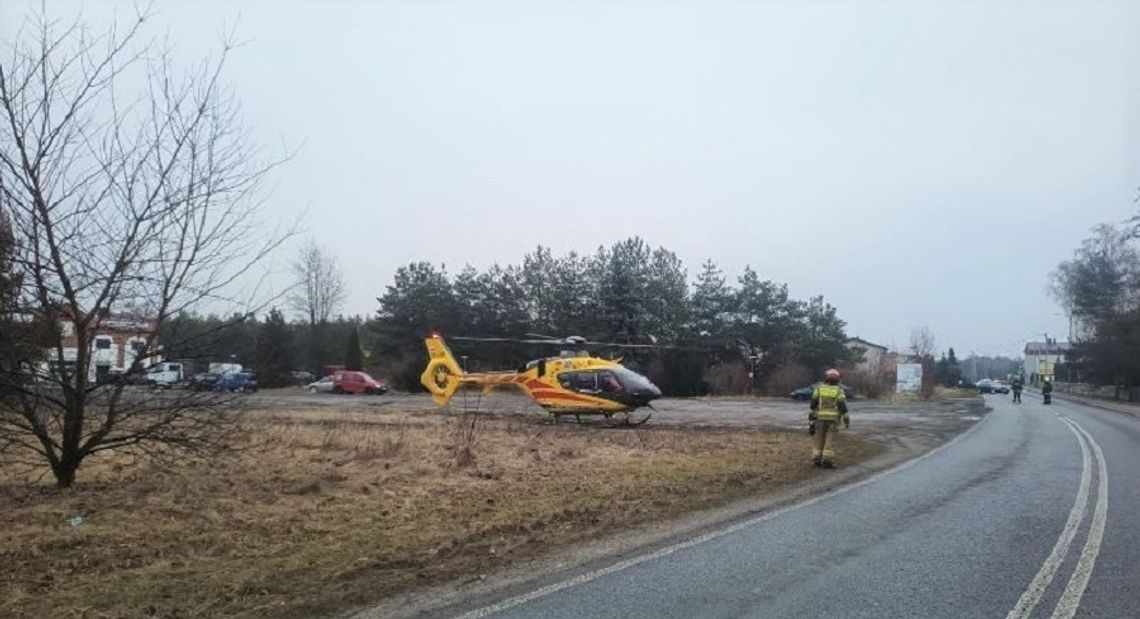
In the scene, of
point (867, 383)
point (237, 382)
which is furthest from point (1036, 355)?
point (237, 382)

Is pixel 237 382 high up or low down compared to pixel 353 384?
up

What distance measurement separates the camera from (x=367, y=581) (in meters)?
6.82

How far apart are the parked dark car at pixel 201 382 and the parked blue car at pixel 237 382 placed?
0.08 m

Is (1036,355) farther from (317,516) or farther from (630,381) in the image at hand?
(317,516)

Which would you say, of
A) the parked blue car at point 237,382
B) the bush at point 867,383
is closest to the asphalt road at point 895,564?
the parked blue car at point 237,382

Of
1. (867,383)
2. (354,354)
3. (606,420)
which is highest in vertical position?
(354,354)

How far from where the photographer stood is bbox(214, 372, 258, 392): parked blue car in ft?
35.5

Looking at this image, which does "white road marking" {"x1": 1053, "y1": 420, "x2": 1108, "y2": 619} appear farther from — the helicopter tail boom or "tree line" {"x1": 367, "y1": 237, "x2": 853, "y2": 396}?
"tree line" {"x1": 367, "y1": 237, "x2": 853, "y2": 396}

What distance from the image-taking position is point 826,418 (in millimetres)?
15047

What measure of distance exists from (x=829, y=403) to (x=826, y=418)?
0.39m

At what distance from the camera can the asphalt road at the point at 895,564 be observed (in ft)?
19.9

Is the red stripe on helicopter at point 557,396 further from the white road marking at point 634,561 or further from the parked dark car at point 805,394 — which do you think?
the parked dark car at point 805,394

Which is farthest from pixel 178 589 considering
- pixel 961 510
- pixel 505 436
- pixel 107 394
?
pixel 505 436

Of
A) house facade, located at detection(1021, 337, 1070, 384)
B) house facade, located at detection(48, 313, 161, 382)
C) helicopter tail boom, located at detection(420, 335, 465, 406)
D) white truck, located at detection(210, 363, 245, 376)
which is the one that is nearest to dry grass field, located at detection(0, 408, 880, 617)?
white truck, located at detection(210, 363, 245, 376)
